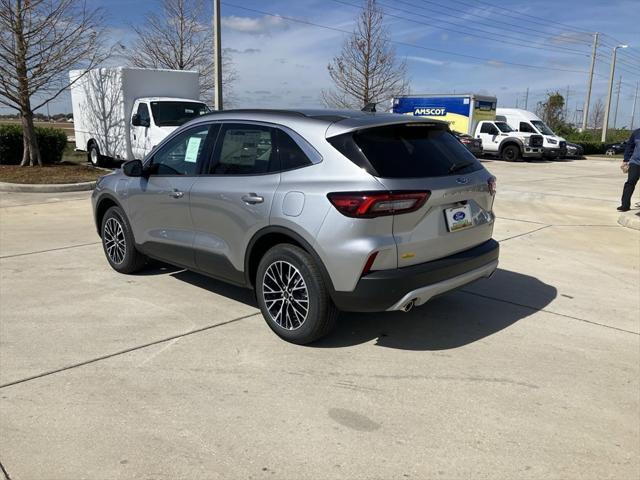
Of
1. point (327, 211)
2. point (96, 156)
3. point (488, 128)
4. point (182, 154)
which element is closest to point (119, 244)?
point (182, 154)

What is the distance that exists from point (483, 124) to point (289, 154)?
86.1 ft

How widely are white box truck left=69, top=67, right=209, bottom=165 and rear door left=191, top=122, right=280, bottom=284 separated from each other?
9.09m

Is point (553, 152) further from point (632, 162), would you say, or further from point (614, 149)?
point (632, 162)

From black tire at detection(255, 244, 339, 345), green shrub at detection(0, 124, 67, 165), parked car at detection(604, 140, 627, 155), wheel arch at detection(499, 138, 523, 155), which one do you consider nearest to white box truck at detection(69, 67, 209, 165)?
green shrub at detection(0, 124, 67, 165)

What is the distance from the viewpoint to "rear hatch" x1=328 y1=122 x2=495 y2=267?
3.66 m

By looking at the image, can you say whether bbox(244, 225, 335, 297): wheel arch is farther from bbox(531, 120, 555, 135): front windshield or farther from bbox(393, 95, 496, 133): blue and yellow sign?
bbox(531, 120, 555, 135): front windshield

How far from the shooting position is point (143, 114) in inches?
547

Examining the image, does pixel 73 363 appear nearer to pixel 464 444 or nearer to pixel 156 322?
pixel 156 322

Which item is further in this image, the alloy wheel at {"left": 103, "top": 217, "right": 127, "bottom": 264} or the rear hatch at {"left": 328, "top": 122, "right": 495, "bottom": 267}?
the alloy wheel at {"left": 103, "top": 217, "right": 127, "bottom": 264}

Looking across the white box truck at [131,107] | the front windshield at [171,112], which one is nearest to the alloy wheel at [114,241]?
A: the white box truck at [131,107]

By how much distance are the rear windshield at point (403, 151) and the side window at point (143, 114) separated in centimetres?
1092

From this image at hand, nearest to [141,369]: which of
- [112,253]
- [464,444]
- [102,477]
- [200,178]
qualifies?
[102,477]

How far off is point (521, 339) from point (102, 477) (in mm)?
3153

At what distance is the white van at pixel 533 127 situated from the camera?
2788 cm
